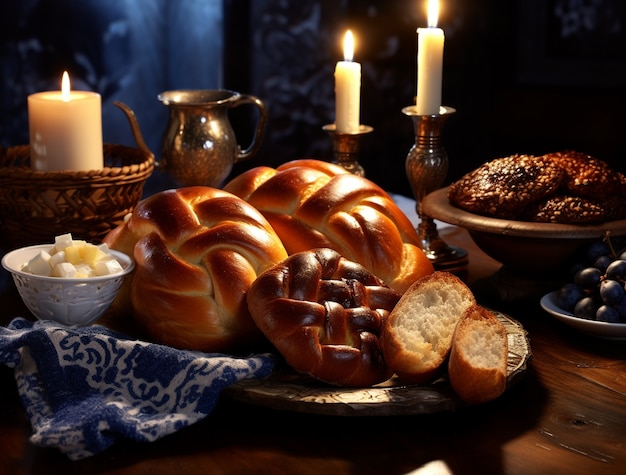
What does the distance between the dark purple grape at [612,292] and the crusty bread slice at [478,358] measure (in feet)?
0.75

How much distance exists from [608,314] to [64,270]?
69 cm

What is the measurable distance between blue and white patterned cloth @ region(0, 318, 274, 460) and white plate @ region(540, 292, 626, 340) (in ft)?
1.41

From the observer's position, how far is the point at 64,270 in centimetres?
107

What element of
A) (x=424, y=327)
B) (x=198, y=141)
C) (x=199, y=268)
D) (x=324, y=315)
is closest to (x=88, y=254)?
(x=199, y=268)

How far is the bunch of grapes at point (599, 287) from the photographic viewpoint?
117 cm

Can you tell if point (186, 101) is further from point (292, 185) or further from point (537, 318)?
point (537, 318)

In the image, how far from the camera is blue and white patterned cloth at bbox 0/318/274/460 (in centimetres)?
A: 94

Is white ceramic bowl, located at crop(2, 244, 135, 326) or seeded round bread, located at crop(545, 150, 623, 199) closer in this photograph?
white ceramic bowl, located at crop(2, 244, 135, 326)

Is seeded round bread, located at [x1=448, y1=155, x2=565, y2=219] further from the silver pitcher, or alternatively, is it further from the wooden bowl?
the silver pitcher

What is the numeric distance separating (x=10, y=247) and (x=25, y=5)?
1501 millimetres

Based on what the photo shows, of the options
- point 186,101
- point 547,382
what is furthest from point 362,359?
point 186,101

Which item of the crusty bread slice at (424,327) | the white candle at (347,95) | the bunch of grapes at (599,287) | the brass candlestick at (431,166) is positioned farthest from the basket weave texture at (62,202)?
the bunch of grapes at (599,287)

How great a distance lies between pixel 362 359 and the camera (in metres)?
0.99

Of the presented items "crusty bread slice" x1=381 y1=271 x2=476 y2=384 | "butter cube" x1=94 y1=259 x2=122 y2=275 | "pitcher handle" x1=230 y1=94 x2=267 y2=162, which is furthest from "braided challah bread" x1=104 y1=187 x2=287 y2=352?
"pitcher handle" x1=230 y1=94 x2=267 y2=162
